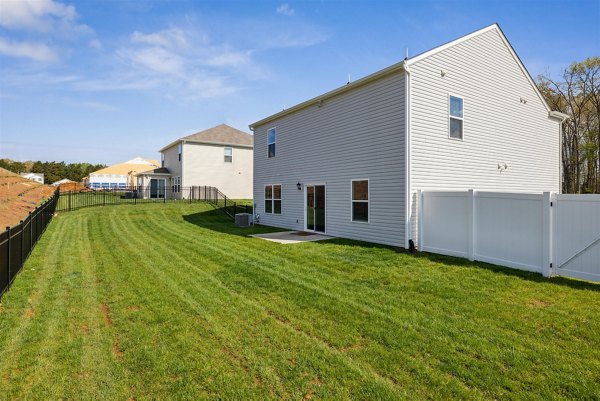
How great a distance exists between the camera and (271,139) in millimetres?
16672

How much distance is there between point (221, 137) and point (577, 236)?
2686 cm

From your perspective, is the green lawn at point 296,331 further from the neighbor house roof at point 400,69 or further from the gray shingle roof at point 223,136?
the gray shingle roof at point 223,136

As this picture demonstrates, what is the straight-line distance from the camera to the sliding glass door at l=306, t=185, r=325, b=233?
13402mm

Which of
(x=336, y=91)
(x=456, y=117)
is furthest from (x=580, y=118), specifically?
(x=336, y=91)

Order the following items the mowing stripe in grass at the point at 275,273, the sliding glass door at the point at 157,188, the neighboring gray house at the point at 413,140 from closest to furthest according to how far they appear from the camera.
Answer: the mowing stripe in grass at the point at 275,273 → the neighboring gray house at the point at 413,140 → the sliding glass door at the point at 157,188

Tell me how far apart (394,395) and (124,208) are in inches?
848

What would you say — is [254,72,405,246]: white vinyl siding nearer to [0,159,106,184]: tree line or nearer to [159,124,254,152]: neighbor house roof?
[159,124,254,152]: neighbor house roof

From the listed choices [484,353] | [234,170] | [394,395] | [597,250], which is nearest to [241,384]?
[394,395]

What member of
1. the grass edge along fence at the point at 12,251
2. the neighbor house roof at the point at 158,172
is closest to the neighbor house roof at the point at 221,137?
the neighbor house roof at the point at 158,172

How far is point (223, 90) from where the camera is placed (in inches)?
688

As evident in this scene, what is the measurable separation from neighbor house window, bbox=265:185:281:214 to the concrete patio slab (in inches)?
110

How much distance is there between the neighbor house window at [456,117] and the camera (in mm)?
10883

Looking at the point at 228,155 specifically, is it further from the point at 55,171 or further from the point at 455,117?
the point at 55,171

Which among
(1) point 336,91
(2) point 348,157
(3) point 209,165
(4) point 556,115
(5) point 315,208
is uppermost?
(1) point 336,91
